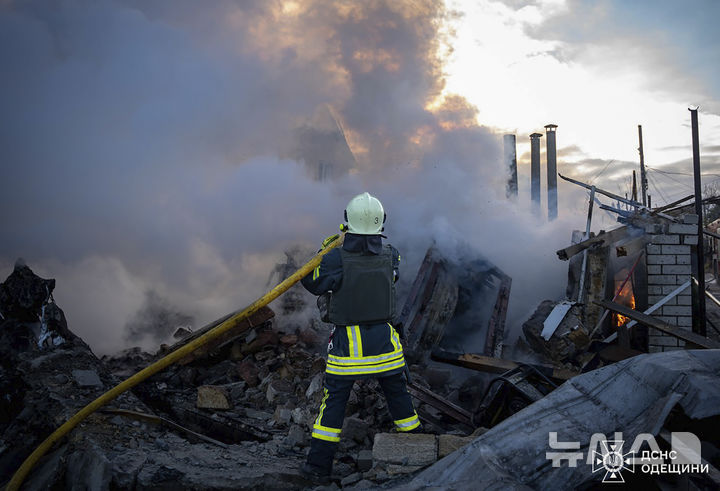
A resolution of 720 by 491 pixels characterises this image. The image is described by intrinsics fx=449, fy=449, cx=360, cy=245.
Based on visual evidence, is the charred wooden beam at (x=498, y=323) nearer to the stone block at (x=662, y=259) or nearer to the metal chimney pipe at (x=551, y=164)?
the stone block at (x=662, y=259)

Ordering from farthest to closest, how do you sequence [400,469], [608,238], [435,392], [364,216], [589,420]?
[608,238] → [435,392] → [364,216] → [400,469] → [589,420]

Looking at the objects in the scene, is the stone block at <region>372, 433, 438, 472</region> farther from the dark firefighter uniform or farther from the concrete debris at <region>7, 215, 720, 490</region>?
the dark firefighter uniform

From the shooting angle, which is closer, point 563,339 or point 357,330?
point 357,330

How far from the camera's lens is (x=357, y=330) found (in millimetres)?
3117

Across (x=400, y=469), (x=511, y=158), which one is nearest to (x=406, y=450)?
(x=400, y=469)

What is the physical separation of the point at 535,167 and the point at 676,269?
13942 millimetres

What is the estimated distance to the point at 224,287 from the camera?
777cm

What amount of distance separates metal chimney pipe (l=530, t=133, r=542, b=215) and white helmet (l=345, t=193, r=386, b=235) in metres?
16.9

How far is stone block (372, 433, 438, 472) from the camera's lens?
2.61m

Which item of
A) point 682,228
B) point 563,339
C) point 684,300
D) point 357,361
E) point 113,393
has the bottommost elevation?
point 113,393

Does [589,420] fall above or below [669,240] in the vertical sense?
below

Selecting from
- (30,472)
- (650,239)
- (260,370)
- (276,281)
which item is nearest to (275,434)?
(260,370)

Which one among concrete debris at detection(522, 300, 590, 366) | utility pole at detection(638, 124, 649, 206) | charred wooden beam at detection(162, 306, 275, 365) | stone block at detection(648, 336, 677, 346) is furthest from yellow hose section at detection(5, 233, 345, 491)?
utility pole at detection(638, 124, 649, 206)

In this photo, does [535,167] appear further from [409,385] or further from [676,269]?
[409,385]
